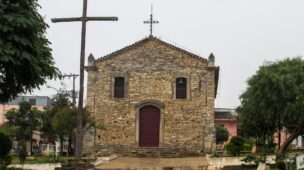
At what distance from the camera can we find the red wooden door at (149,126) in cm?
3522

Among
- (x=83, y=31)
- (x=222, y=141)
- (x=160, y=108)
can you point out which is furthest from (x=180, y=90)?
(x=222, y=141)

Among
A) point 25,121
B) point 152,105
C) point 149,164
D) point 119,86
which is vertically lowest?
point 149,164

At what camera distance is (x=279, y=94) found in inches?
1273

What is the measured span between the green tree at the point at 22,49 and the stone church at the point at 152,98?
19.3 meters

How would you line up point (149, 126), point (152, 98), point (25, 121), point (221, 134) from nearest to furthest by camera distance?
point (149, 126), point (152, 98), point (25, 121), point (221, 134)

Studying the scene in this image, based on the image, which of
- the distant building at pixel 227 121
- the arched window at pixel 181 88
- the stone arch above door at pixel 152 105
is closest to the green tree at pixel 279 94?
the arched window at pixel 181 88

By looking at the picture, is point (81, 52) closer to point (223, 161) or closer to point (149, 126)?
point (223, 161)

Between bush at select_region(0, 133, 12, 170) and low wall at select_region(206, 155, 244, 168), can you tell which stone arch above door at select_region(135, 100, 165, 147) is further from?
bush at select_region(0, 133, 12, 170)

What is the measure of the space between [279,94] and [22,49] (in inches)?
841

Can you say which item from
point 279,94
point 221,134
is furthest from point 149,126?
point 221,134

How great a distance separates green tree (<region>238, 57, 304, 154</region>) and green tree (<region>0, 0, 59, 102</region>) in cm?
1874

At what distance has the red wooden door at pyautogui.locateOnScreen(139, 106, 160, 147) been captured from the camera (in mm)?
35219

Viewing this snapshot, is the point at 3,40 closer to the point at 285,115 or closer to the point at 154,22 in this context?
the point at 285,115

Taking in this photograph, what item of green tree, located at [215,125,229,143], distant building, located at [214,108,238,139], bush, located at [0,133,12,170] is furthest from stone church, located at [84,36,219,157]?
distant building, located at [214,108,238,139]
